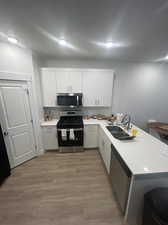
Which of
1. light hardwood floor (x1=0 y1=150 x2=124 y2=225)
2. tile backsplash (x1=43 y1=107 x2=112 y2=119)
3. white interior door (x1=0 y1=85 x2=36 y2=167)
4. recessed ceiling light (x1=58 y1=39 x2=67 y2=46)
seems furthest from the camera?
tile backsplash (x1=43 y1=107 x2=112 y2=119)

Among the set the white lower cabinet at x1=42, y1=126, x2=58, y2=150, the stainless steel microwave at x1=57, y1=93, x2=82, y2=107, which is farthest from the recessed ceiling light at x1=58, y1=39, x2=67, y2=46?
the white lower cabinet at x1=42, y1=126, x2=58, y2=150

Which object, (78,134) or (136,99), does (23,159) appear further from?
(136,99)

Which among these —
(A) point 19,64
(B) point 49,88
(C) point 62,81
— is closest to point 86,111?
(C) point 62,81

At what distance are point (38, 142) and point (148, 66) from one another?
4.18 metres

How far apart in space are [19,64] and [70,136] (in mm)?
2111

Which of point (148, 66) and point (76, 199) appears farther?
point (148, 66)

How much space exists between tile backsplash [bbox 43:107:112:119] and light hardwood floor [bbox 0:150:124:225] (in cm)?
146

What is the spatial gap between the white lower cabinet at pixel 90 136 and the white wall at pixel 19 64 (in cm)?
135

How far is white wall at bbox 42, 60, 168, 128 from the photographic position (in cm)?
317

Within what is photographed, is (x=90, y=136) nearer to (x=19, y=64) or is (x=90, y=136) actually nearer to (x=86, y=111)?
(x=86, y=111)

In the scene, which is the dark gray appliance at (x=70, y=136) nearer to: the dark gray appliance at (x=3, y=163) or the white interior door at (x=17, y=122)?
the white interior door at (x=17, y=122)

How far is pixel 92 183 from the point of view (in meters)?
1.98

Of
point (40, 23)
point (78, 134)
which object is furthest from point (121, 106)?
point (40, 23)

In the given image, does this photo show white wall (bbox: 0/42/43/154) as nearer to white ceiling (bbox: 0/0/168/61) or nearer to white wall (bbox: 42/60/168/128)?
white ceiling (bbox: 0/0/168/61)
